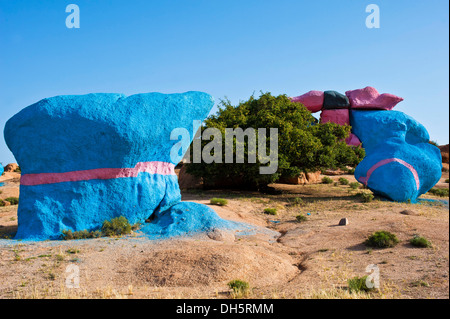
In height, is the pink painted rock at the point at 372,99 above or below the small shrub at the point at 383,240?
above

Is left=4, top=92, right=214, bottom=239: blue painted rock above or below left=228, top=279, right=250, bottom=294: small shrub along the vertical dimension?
above

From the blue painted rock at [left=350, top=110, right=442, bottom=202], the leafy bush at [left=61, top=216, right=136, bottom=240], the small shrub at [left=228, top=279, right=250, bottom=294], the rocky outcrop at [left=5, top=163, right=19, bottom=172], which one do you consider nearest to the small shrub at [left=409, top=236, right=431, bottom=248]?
the small shrub at [left=228, top=279, right=250, bottom=294]

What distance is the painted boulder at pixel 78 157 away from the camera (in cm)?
923

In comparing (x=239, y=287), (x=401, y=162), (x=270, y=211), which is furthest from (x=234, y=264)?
(x=401, y=162)

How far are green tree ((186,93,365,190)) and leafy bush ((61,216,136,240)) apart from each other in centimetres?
804

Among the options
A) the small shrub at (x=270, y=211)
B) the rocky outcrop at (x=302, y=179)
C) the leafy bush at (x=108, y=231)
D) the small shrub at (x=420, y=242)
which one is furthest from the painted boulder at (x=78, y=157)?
the rocky outcrop at (x=302, y=179)

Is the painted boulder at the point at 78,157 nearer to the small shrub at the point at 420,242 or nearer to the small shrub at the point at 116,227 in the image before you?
the small shrub at the point at 116,227

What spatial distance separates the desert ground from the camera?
18.3 feet

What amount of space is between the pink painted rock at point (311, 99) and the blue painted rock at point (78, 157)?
15.9 m

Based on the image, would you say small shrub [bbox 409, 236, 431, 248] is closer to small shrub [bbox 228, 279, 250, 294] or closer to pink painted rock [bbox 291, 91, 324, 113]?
small shrub [bbox 228, 279, 250, 294]

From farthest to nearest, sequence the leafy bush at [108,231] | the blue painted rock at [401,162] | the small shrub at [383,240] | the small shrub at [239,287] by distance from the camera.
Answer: the blue painted rock at [401,162]
the leafy bush at [108,231]
the small shrub at [383,240]
the small shrub at [239,287]
